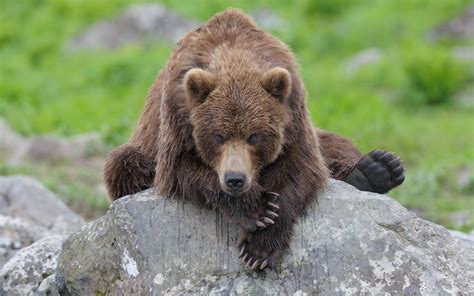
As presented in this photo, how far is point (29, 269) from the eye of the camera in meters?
6.76

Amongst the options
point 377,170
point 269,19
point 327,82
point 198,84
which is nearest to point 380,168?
point 377,170

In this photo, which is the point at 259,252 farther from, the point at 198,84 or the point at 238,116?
the point at 198,84

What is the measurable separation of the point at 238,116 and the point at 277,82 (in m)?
0.29

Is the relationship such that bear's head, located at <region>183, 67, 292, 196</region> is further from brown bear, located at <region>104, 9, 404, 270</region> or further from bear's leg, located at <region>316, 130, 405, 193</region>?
bear's leg, located at <region>316, 130, 405, 193</region>

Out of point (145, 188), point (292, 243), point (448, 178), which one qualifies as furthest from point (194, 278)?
point (448, 178)

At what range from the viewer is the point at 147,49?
1806cm

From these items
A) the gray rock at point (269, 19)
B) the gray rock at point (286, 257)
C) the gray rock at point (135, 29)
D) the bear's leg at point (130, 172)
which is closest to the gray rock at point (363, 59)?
the gray rock at point (269, 19)

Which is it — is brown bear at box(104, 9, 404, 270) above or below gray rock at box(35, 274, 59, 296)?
above

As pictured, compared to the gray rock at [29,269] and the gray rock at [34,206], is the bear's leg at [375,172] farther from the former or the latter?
the gray rock at [34,206]

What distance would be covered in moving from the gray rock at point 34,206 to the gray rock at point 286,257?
8.48 feet

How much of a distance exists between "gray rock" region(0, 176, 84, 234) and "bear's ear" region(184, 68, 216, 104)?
322 centimetres

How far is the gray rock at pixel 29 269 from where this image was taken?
264 inches

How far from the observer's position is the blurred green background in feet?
40.1

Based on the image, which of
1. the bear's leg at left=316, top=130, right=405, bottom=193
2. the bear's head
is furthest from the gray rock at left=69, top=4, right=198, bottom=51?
the bear's head
